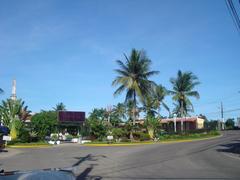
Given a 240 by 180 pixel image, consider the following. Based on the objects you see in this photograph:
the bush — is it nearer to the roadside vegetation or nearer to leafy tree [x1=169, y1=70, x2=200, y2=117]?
the roadside vegetation

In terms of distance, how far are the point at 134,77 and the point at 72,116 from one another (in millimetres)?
9446

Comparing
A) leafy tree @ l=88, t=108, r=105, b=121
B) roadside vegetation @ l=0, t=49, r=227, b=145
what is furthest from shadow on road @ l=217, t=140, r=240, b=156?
leafy tree @ l=88, t=108, r=105, b=121

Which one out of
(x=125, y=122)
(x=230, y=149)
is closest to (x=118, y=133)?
(x=125, y=122)

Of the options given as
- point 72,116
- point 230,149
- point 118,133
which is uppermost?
point 72,116

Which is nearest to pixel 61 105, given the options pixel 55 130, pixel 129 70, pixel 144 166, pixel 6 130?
pixel 55 130

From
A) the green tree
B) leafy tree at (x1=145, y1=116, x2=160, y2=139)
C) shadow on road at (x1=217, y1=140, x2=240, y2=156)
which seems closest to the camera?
shadow on road at (x1=217, y1=140, x2=240, y2=156)

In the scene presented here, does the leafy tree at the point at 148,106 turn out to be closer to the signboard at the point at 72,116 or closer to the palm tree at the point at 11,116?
the signboard at the point at 72,116

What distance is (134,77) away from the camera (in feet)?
147

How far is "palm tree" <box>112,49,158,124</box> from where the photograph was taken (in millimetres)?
44219

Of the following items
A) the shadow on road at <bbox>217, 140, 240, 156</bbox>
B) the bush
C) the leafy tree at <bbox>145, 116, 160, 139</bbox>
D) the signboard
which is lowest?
the shadow on road at <bbox>217, 140, 240, 156</bbox>

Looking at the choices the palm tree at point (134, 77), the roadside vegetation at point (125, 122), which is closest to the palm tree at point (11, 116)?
the roadside vegetation at point (125, 122)

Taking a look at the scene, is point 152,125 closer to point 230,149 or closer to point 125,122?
point 125,122

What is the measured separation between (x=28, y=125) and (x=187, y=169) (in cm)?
2967

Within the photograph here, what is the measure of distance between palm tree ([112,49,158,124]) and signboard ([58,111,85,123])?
5536 mm
